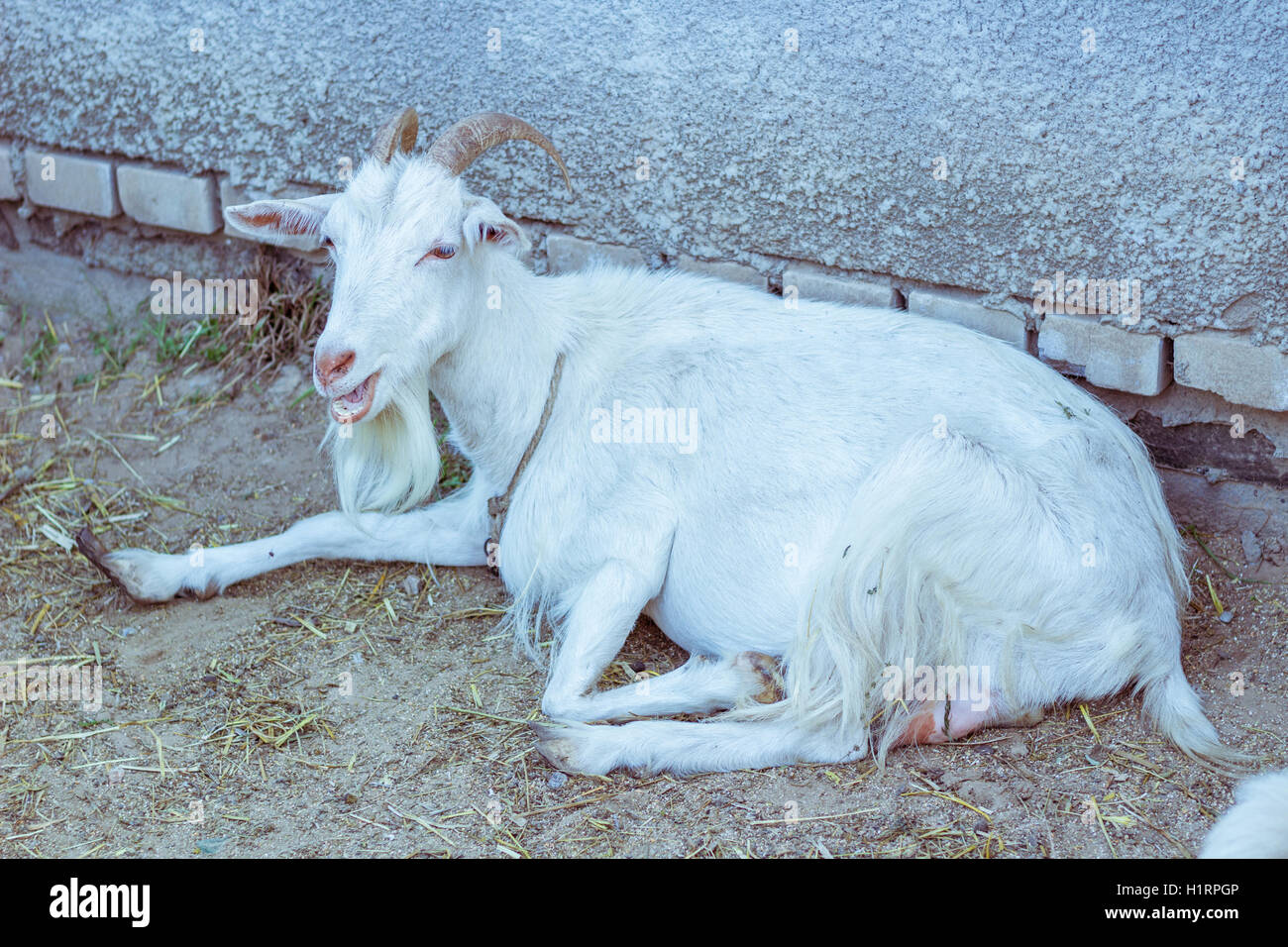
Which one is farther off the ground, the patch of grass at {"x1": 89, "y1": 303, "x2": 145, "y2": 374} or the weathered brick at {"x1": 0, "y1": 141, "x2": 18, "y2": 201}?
the weathered brick at {"x1": 0, "y1": 141, "x2": 18, "y2": 201}

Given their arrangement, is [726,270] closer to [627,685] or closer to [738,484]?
[738,484]

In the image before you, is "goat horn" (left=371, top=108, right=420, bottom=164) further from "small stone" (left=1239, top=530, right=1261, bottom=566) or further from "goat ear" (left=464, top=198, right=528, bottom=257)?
"small stone" (left=1239, top=530, right=1261, bottom=566)

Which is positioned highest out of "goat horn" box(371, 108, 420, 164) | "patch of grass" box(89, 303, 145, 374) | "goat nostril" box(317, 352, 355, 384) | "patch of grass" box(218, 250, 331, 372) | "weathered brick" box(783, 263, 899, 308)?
"goat horn" box(371, 108, 420, 164)

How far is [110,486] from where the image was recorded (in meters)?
4.47

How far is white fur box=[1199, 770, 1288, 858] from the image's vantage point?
7.95 ft

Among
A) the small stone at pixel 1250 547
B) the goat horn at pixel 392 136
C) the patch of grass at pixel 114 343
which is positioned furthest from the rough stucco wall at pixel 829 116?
the patch of grass at pixel 114 343

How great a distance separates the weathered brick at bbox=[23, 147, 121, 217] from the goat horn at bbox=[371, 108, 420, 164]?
2119mm

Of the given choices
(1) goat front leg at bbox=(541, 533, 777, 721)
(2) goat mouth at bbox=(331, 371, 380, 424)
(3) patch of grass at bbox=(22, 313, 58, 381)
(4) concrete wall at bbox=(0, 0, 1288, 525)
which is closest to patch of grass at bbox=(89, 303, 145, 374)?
(3) patch of grass at bbox=(22, 313, 58, 381)

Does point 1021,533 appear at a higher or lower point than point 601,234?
lower

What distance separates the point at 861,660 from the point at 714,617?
424mm

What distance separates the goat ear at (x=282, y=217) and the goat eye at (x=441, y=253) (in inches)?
14.4
